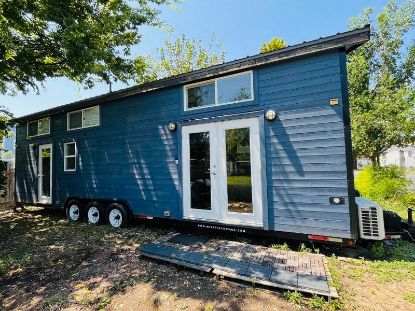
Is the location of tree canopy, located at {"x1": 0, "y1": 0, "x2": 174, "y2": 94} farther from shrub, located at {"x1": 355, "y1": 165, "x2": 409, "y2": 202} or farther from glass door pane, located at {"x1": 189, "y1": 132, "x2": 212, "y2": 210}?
shrub, located at {"x1": 355, "y1": 165, "x2": 409, "y2": 202}

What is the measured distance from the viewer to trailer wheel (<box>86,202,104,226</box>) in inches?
297

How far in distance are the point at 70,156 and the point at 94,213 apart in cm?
230

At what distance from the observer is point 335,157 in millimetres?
4410

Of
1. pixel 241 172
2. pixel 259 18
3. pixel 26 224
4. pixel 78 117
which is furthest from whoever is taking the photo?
pixel 259 18

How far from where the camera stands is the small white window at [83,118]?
317 inches

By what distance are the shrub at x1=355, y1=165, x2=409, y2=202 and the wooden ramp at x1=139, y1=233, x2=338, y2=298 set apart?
24.0ft

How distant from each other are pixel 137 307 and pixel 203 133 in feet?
12.1

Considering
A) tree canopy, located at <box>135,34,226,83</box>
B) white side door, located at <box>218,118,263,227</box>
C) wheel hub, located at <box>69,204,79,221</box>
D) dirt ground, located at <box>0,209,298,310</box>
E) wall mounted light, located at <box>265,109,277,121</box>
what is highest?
tree canopy, located at <box>135,34,226,83</box>

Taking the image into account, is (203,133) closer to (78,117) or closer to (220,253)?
(220,253)

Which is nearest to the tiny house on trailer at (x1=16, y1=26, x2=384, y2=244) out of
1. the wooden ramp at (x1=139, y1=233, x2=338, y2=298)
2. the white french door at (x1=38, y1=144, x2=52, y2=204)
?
the wooden ramp at (x1=139, y1=233, x2=338, y2=298)

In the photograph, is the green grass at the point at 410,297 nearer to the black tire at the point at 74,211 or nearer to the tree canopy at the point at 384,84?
the black tire at the point at 74,211

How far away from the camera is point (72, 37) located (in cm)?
595

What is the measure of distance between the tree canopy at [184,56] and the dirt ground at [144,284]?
1853 centimetres

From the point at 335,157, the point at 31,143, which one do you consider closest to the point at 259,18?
the point at 335,157
